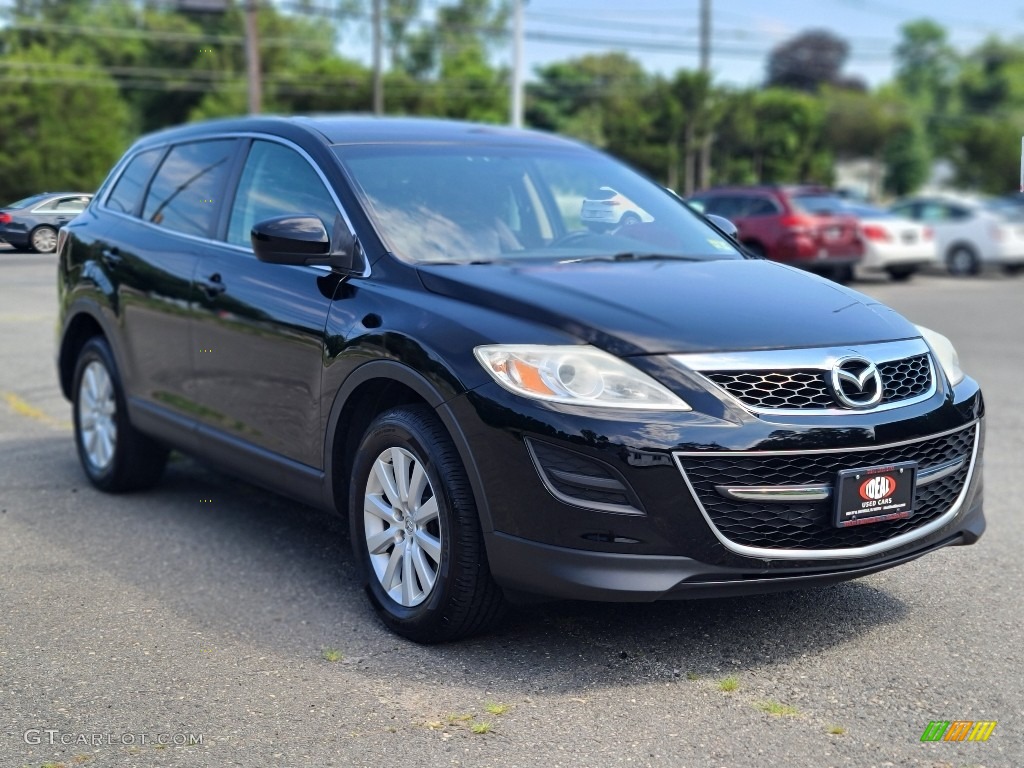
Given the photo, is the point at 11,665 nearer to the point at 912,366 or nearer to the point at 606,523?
the point at 606,523

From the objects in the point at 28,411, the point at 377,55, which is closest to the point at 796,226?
the point at 28,411

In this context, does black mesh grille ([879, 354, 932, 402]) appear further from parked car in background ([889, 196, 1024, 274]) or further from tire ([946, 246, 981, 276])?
tire ([946, 246, 981, 276])

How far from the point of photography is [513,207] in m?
5.13

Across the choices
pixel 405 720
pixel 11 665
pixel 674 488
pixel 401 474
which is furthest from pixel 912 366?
Result: pixel 11 665

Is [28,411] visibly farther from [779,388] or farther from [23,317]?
[779,388]

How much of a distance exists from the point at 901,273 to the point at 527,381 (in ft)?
70.5

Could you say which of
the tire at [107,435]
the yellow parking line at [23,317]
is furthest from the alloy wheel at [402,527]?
the yellow parking line at [23,317]

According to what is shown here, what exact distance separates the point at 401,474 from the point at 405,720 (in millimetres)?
921

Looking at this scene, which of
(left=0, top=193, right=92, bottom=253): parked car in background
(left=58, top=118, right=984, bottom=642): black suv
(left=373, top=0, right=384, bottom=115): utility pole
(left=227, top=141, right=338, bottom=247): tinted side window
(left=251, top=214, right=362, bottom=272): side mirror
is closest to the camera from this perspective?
(left=58, top=118, right=984, bottom=642): black suv

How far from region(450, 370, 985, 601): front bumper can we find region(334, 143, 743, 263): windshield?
1.04m

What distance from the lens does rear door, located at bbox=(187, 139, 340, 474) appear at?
4801mm

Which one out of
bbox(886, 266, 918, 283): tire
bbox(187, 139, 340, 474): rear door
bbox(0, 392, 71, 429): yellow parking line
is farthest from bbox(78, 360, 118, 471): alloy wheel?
bbox(886, 266, 918, 283): tire

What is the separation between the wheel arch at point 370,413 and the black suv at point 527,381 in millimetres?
11

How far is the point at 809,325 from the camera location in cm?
414
